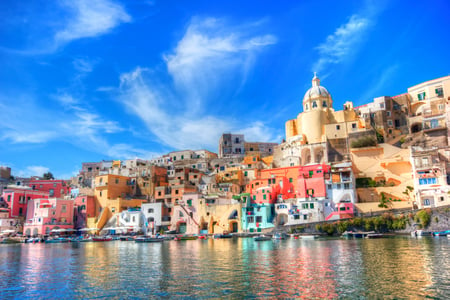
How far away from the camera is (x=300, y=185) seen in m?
52.6

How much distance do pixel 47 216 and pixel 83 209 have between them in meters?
5.83

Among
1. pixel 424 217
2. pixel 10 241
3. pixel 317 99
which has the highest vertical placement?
pixel 317 99

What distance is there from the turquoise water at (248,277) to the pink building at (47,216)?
122ft

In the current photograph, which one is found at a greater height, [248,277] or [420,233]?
[420,233]

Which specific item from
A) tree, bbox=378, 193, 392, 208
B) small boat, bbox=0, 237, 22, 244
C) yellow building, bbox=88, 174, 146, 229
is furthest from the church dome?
small boat, bbox=0, 237, 22, 244

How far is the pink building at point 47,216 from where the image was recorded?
62.7 m

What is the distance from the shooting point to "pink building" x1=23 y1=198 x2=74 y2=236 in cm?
6268

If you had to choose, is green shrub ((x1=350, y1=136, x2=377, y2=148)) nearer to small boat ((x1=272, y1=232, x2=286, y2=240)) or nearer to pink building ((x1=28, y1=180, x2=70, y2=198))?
small boat ((x1=272, y1=232, x2=286, y2=240))

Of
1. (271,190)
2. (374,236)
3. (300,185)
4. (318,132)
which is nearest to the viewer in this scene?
(374,236)

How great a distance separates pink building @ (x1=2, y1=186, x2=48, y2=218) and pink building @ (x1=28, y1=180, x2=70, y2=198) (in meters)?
7.58

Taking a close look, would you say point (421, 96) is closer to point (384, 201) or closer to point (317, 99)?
point (317, 99)

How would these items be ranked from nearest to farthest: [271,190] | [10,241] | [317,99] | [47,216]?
1. [271,190]
2. [10,241]
3. [47,216]
4. [317,99]

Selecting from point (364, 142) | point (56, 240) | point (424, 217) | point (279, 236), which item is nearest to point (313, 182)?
point (279, 236)

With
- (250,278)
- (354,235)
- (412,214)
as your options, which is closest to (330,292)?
(250,278)
